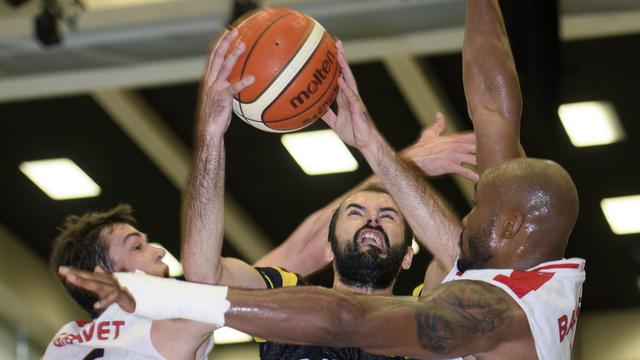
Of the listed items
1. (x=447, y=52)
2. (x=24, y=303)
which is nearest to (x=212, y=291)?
(x=447, y=52)

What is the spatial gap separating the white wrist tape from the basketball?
1280 mm

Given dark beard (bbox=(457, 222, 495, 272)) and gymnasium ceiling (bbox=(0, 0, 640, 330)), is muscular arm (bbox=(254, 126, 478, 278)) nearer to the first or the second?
dark beard (bbox=(457, 222, 495, 272))

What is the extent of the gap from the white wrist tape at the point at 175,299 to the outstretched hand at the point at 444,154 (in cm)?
213

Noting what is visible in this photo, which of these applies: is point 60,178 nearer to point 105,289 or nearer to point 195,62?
point 195,62

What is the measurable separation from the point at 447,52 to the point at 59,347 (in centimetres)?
469

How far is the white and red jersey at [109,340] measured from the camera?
584 cm

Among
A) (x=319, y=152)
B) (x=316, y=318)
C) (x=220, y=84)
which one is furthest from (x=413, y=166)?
(x=319, y=152)

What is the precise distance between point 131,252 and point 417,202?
1253 millimetres

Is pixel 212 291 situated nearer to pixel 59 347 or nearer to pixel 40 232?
pixel 59 347

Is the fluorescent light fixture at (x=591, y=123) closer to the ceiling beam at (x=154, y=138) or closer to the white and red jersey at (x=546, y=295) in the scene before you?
the ceiling beam at (x=154, y=138)

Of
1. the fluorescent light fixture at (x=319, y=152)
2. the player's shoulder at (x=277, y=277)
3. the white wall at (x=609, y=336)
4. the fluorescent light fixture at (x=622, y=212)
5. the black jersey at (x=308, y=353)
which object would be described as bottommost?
the white wall at (x=609, y=336)

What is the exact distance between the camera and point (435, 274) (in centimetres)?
650

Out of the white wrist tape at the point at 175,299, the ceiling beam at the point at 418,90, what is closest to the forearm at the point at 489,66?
the white wrist tape at the point at 175,299

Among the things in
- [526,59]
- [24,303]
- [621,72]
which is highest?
[526,59]
